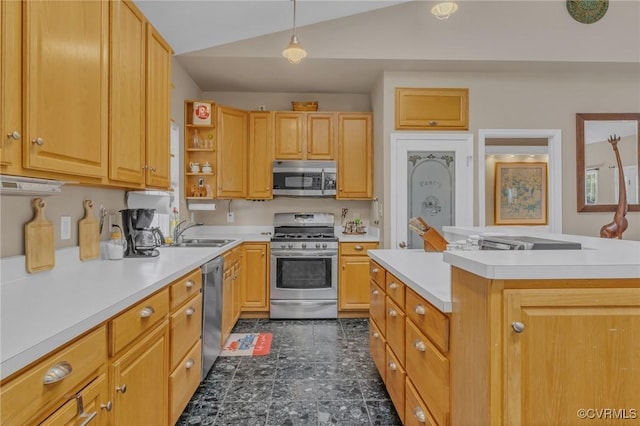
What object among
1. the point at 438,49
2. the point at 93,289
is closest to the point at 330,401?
the point at 93,289

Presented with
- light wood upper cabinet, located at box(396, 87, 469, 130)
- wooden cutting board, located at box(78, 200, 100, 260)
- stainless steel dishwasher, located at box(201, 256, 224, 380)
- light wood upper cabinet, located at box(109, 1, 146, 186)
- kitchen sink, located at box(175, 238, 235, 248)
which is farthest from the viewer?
light wood upper cabinet, located at box(396, 87, 469, 130)

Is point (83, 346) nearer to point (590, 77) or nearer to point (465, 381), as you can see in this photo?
point (465, 381)

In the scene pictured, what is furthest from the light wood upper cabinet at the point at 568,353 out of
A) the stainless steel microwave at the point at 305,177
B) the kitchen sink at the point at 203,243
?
the stainless steel microwave at the point at 305,177

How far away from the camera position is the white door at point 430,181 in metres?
3.55

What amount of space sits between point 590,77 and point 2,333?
510 centimetres

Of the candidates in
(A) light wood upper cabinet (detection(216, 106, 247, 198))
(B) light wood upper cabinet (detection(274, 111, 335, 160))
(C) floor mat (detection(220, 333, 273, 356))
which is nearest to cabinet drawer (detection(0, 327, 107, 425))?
(C) floor mat (detection(220, 333, 273, 356))

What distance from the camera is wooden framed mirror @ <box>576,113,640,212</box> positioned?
3652 millimetres

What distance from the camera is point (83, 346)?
936mm

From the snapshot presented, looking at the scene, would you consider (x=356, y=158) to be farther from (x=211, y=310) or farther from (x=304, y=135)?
(x=211, y=310)

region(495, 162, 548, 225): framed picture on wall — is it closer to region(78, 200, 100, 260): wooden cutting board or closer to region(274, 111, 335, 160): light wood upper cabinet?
region(274, 111, 335, 160): light wood upper cabinet

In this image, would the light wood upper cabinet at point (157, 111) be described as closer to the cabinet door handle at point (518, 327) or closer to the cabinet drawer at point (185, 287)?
the cabinet drawer at point (185, 287)

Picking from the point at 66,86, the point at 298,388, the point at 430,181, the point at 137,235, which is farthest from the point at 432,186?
the point at 66,86

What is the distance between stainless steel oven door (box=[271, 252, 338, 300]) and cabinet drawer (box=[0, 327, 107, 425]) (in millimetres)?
2623

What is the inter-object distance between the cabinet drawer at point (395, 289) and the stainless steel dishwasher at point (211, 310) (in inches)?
46.9
